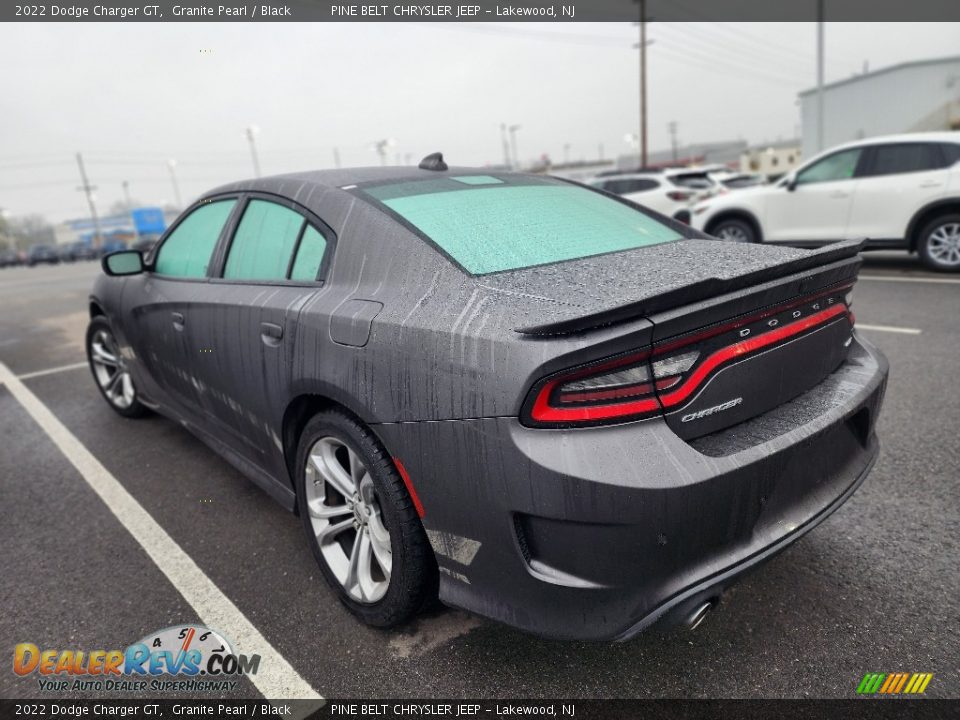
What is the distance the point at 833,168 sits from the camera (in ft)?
26.8

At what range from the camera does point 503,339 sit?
160cm

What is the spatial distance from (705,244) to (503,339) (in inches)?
51.9

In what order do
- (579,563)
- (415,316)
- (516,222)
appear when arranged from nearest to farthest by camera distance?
(579,563), (415,316), (516,222)

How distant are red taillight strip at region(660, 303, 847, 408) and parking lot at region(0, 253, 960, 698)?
872mm

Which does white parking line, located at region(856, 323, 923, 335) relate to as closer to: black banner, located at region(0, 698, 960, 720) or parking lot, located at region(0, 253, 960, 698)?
parking lot, located at region(0, 253, 960, 698)

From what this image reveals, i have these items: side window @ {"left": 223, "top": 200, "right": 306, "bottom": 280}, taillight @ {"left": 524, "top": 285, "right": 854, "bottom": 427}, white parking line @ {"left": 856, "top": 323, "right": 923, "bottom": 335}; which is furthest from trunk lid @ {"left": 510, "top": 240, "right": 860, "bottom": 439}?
white parking line @ {"left": 856, "top": 323, "right": 923, "bottom": 335}

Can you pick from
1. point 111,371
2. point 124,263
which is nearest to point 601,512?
point 124,263

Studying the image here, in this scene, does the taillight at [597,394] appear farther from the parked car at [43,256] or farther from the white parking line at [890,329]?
the parked car at [43,256]

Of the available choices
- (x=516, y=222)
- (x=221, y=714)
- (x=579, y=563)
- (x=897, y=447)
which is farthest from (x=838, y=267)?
(x=221, y=714)

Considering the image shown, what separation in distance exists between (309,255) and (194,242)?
1.21 m

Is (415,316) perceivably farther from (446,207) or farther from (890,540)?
(890,540)

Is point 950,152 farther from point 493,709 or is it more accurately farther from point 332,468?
point 493,709

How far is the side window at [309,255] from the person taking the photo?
2.35 metres

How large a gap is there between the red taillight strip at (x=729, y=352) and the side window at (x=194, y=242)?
2261 millimetres
